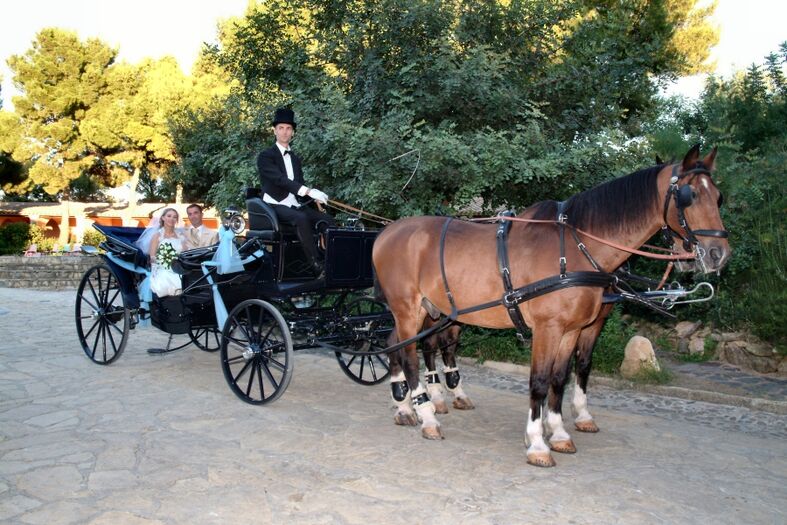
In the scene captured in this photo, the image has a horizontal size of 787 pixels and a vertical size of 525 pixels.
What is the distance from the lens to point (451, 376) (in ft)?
20.3

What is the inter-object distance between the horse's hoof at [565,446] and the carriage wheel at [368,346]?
1744mm

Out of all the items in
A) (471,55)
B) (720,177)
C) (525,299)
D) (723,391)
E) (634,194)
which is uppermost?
(471,55)

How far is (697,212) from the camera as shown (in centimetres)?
427

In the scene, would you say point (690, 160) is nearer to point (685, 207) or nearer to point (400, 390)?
point (685, 207)

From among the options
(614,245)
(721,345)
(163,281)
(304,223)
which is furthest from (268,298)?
(721,345)

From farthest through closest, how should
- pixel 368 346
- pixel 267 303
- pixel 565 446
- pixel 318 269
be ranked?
pixel 368 346
pixel 318 269
pixel 267 303
pixel 565 446

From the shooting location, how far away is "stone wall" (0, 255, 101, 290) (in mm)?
19703

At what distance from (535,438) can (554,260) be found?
1275 millimetres

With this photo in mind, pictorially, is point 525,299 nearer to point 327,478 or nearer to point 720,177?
point 327,478

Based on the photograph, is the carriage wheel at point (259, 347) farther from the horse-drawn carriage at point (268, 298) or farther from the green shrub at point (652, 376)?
the green shrub at point (652, 376)

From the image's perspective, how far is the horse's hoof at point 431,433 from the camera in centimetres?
522

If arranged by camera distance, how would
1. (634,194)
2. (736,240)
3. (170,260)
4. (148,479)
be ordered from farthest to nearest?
(736,240)
(170,260)
(634,194)
(148,479)

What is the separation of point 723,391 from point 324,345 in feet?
13.7

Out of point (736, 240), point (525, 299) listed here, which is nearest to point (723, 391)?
point (736, 240)
